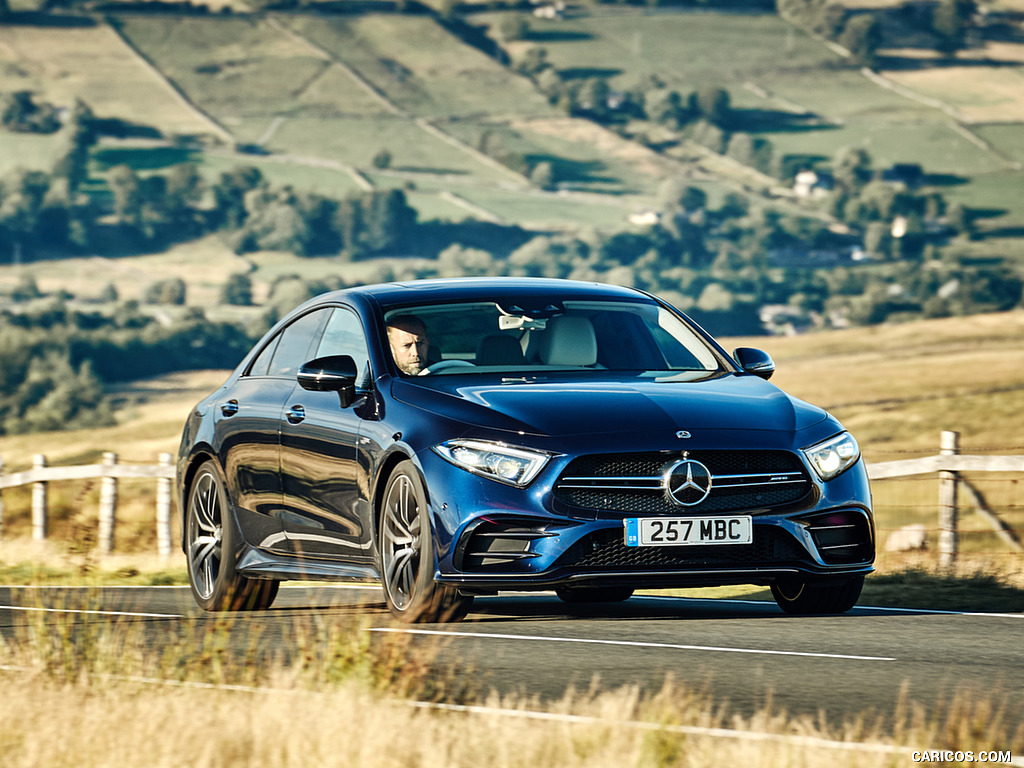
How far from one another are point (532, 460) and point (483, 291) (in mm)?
1926

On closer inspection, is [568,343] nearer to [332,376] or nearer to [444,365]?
[444,365]

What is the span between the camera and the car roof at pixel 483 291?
936 cm

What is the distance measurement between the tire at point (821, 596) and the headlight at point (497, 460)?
162cm

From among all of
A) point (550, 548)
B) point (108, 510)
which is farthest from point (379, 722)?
point (108, 510)

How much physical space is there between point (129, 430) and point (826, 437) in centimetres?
9758

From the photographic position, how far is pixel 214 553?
10203 mm

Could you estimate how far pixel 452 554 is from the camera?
25.5 ft

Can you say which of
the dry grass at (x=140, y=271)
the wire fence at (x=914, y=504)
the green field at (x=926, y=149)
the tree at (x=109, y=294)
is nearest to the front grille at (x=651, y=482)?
the wire fence at (x=914, y=504)

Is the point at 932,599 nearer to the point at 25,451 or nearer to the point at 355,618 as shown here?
the point at 355,618

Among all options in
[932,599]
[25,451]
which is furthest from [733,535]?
[25,451]

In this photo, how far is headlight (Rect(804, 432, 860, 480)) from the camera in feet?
26.4

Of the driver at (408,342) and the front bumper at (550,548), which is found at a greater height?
the driver at (408,342)

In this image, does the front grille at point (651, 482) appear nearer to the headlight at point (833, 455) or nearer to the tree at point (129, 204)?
the headlight at point (833, 455)

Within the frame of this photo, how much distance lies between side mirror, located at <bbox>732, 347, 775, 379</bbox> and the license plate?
165 centimetres
